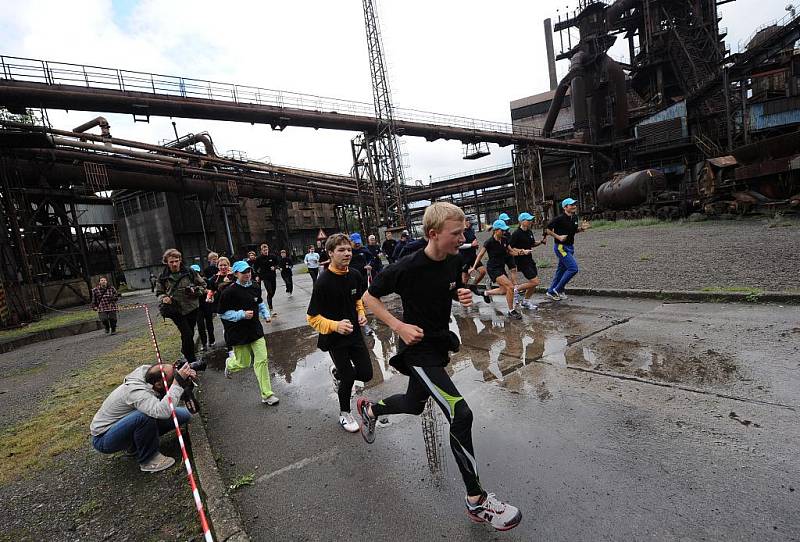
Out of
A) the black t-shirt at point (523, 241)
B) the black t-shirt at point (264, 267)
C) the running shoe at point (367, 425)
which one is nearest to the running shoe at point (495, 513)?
the running shoe at point (367, 425)

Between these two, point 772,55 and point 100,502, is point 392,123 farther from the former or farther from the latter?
point 100,502

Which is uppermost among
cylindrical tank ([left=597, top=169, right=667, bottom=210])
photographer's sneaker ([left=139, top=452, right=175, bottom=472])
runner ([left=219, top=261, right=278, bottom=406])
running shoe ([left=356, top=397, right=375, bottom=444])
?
cylindrical tank ([left=597, top=169, right=667, bottom=210])

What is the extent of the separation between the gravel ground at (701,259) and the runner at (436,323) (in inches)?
241

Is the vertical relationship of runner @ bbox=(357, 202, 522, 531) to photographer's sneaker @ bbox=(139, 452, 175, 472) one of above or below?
above

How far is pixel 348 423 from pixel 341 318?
3.30 feet

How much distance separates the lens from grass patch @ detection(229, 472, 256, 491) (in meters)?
2.98

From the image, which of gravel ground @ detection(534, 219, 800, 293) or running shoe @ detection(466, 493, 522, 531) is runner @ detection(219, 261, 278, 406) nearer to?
running shoe @ detection(466, 493, 522, 531)

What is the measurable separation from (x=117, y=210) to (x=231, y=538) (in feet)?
147

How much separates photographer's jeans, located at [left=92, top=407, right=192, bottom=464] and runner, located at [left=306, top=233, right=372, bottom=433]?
1.63 metres

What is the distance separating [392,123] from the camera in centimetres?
2305

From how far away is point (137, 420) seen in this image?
3357 mm

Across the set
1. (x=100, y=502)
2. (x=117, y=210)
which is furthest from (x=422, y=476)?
(x=117, y=210)

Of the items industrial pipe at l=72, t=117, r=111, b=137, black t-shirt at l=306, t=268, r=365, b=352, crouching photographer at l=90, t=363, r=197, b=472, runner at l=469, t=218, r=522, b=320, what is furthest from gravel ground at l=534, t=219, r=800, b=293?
industrial pipe at l=72, t=117, r=111, b=137

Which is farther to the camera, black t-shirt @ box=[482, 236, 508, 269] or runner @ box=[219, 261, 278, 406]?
black t-shirt @ box=[482, 236, 508, 269]
